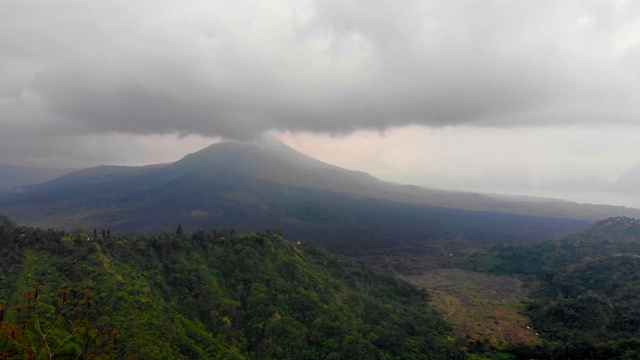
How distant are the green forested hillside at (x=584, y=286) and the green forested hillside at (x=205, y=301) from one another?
49.2ft

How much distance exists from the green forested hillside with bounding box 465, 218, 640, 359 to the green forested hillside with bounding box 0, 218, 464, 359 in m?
15.0

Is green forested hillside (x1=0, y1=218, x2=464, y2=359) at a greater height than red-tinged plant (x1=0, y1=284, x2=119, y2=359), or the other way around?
red-tinged plant (x1=0, y1=284, x2=119, y2=359)

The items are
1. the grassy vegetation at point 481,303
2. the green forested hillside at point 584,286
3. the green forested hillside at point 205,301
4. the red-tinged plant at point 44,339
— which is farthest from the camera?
the grassy vegetation at point 481,303

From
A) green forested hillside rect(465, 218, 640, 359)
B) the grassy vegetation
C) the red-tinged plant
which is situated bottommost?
the grassy vegetation

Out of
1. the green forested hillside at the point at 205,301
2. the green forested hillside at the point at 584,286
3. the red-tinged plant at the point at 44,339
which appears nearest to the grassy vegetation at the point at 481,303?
the green forested hillside at the point at 584,286

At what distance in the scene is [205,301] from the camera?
41.5 metres

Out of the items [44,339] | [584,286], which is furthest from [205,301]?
[584,286]

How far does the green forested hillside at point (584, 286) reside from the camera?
4400 centimetres

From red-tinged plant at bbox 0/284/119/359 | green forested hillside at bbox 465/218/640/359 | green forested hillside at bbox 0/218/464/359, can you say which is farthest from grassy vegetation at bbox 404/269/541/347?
red-tinged plant at bbox 0/284/119/359

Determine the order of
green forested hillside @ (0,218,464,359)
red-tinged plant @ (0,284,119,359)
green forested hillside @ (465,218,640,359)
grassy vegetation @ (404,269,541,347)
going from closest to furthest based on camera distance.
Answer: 1. red-tinged plant @ (0,284,119,359)
2. green forested hillside @ (0,218,464,359)
3. green forested hillside @ (465,218,640,359)
4. grassy vegetation @ (404,269,541,347)

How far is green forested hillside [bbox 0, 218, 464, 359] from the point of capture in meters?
33.6

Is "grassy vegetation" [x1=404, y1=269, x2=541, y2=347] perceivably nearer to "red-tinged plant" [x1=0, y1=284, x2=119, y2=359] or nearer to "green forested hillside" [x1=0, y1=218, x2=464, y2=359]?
"green forested hillside" [x1=0, y1=218, x2=464, y2=359]

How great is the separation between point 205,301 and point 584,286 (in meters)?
69.8

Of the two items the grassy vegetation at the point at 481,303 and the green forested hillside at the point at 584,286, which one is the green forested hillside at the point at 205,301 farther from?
the green forested hillside at the point at 584,286
